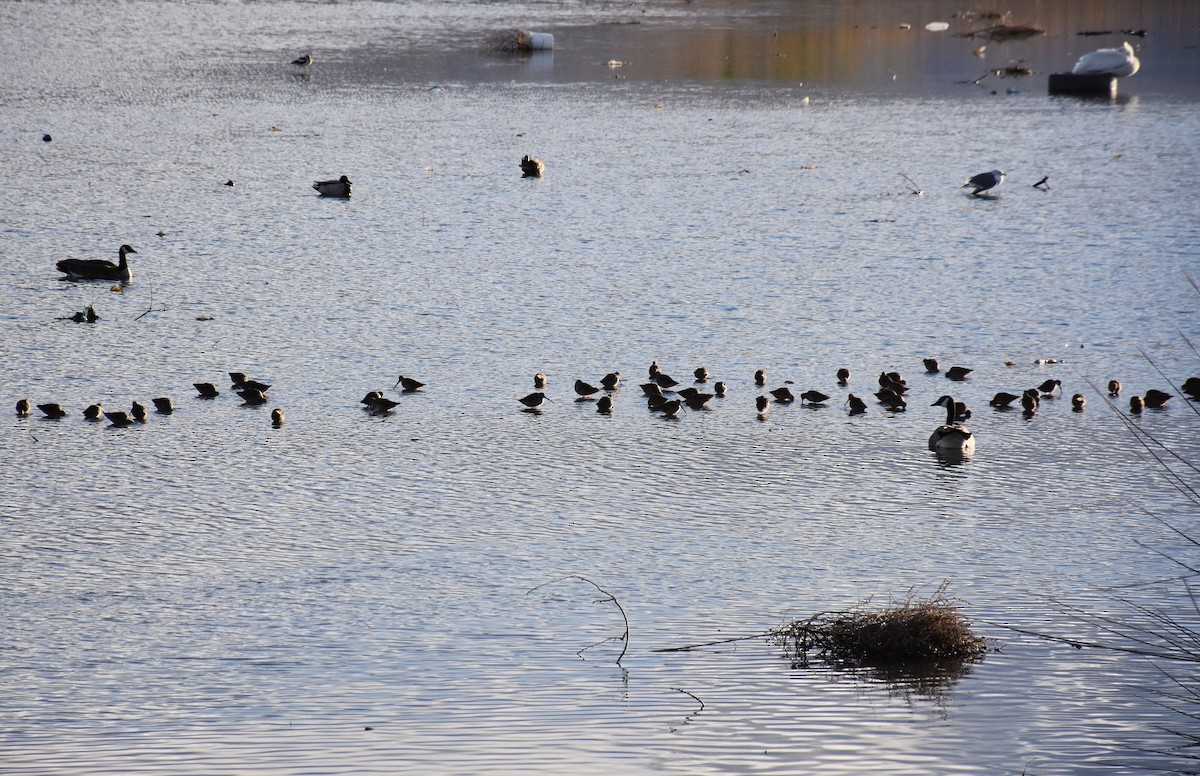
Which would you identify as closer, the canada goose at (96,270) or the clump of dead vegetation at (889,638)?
the clump of dead vegetation at (889,638)

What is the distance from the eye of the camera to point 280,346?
1552 centimetres

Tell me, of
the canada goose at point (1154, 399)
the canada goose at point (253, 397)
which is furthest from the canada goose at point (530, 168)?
the canada goose at point (1154, 399)

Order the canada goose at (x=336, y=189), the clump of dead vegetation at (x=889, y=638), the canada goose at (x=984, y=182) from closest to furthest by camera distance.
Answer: the clump of dead vegetation at (x=889, y=638)
the canada goose at (x=336, y=189)
the canada goose at (x=984, y=182)

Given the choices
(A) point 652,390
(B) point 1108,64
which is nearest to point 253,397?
(A) point 652,390

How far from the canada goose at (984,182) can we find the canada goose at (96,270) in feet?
48.3

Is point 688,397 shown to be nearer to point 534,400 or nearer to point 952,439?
point 534,400

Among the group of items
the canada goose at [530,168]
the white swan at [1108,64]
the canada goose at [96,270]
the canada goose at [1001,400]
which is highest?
the white swan at [1108,64]

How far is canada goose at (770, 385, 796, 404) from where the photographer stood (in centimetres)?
1341

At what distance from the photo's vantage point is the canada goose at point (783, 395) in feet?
44.0

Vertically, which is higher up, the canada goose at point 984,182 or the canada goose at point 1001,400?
the canada goose at point 984,182

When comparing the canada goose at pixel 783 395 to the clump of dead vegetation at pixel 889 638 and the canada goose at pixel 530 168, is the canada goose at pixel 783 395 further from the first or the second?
the canada goose at pixel 530 168

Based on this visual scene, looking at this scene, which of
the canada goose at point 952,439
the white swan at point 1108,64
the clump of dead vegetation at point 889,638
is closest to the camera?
the clump of dead vegetation at point 889,638

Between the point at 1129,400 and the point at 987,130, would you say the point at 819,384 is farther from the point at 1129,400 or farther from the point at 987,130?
the point at 987,130

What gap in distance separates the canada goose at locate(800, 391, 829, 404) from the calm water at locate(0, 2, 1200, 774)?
0.19 meters
